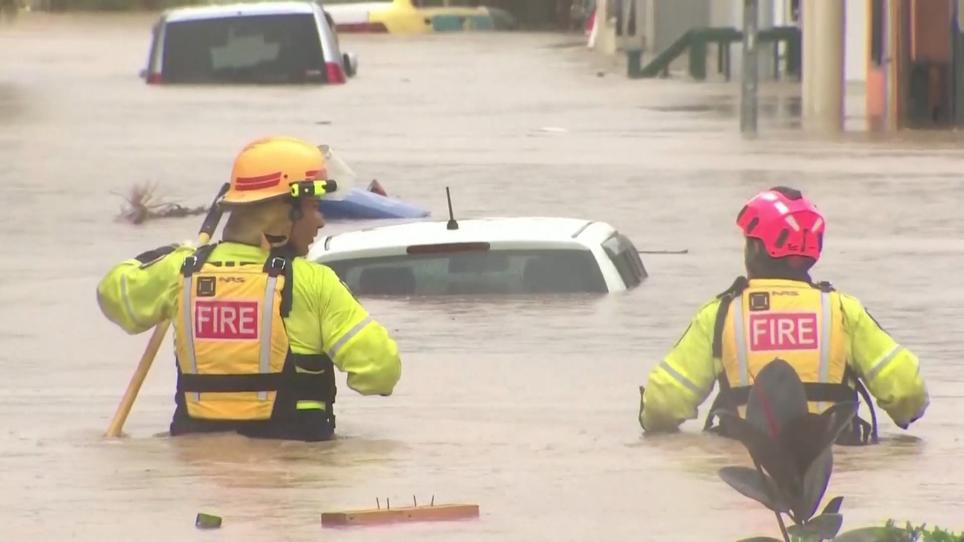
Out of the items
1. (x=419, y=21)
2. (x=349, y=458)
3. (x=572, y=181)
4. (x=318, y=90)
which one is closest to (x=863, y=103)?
(x=318, y=90)

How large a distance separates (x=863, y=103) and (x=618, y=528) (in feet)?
91.5

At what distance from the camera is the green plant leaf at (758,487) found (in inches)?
186

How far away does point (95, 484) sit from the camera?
27.5ft

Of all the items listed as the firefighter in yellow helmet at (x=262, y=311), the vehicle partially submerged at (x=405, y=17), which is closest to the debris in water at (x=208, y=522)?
the firefighter in yellow helmet at (x=262, y=311)

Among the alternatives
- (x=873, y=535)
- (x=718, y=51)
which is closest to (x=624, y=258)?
(x=873, y=535)

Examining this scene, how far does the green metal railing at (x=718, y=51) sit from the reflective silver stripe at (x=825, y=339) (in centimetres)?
3171

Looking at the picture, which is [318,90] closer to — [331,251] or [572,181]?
[572,181]

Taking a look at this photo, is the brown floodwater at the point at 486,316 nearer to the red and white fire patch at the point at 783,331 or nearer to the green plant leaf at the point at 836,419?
the red and white fire patch at the point at 783,331

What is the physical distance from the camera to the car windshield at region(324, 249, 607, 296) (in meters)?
14.5

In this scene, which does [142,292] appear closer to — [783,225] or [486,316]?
[783,225]

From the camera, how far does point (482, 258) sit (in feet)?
48.7

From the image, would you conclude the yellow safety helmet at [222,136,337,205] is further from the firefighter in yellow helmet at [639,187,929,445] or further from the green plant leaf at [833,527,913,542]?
the green plant leaf at [833,527,913,542]

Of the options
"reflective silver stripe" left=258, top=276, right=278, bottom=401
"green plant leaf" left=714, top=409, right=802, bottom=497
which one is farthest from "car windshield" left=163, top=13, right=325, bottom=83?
"green plant leaf" left=714, top=409, right=802, bottom=497

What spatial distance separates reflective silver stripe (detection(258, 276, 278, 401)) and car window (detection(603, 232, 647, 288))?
624 cm
